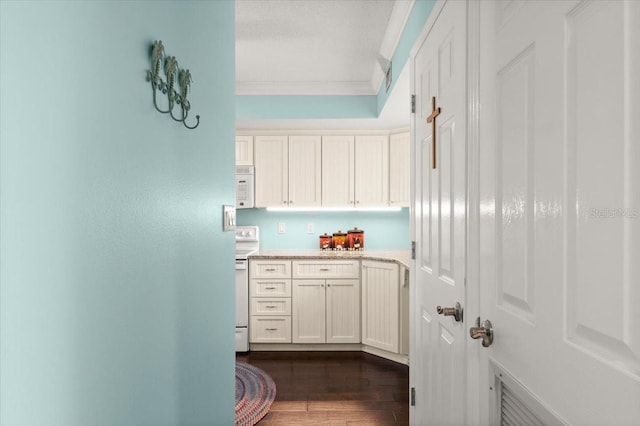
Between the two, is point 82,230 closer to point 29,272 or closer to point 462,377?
point 29,272

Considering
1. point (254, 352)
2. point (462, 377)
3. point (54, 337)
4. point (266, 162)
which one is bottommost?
point (254, 352)

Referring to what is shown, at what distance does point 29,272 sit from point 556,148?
3.23 ft

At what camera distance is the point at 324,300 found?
3994 mm

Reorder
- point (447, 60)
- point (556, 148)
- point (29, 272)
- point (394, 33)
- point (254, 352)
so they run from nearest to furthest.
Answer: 1. point (29, 272)
2. point (556, 148)
3. point (447, 60)
4. point (394, 33)
5. point (254, 352)

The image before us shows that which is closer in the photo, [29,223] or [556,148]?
[29,223]

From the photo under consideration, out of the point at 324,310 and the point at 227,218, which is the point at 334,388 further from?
the point at 227,218

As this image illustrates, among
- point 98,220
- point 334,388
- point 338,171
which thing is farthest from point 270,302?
point 98,220

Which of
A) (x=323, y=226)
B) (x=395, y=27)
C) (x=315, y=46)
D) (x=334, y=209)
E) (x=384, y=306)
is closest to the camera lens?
(x=395, y=27)

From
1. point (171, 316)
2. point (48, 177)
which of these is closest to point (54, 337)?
point (48, 177)

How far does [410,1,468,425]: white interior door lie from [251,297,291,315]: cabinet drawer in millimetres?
1961

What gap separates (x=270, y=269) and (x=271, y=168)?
42.0 inches

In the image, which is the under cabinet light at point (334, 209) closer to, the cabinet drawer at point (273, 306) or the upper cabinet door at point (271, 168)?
the upper cabinet door at point (271, 168)

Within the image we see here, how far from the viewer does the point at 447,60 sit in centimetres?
159

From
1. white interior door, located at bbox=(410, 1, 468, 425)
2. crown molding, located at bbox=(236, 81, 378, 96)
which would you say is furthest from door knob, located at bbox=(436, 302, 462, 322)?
crown molding, located at bbox=(236, 81, 378, 96)
